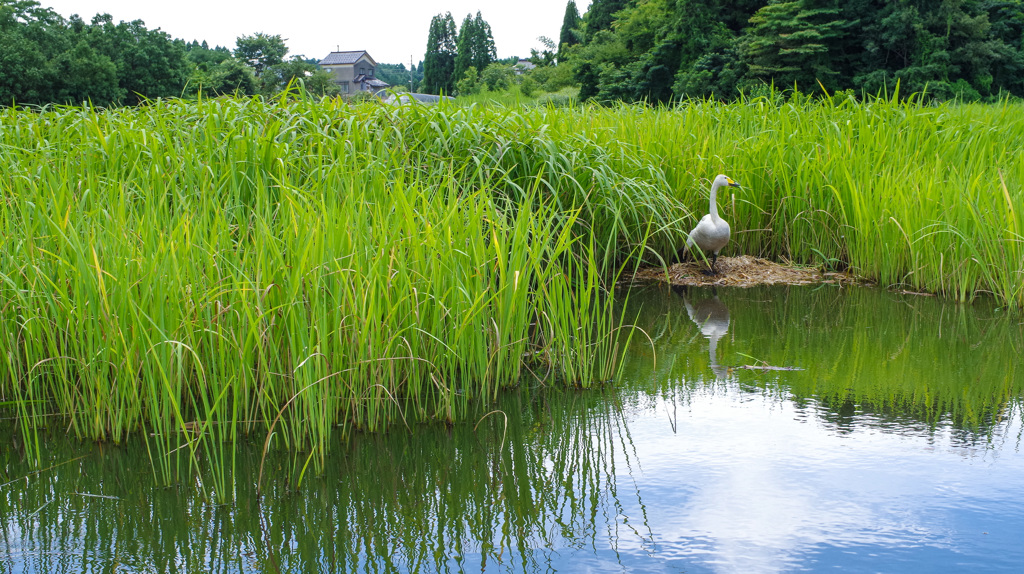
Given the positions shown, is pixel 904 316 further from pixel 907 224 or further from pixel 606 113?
pixel 606 113

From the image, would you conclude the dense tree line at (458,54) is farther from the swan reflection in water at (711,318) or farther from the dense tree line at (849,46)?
the swan reflection in water at (711,318)

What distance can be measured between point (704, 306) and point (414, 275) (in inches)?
101

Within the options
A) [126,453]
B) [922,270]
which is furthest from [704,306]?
[126,453]

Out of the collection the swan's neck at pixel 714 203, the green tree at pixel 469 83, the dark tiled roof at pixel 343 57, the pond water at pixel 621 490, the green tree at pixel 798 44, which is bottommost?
the pond water at pixel 621 490

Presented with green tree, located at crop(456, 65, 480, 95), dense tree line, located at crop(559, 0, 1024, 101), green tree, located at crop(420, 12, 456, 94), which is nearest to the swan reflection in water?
dense tree line, located at crop(559, 0, 1024, 101)

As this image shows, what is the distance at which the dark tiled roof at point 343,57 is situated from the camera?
3922 inches

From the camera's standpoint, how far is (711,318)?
459 cm

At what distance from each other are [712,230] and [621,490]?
125 inches

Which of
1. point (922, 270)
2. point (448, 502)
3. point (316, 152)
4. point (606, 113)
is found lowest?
point (448, 502)

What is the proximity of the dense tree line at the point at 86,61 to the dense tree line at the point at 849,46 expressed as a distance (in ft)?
42.5

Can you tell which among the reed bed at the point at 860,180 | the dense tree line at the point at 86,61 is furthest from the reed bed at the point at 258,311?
the dense tree line at the point at 86,61

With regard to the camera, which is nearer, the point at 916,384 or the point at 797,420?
the point at 797,420

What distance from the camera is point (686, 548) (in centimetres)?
201

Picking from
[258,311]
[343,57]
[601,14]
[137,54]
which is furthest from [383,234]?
[343,57]
